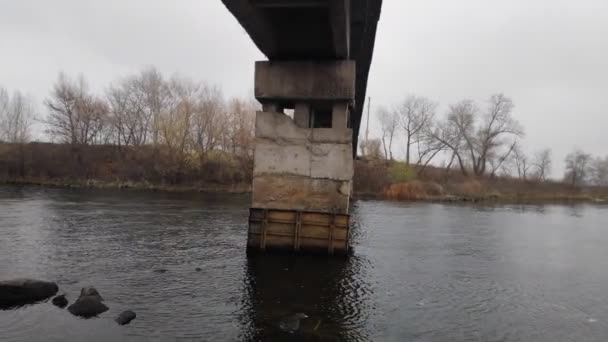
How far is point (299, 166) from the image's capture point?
11938 millimetres

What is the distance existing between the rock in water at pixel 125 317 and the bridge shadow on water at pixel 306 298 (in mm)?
1984

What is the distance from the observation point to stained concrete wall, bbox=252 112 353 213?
11.9 meters

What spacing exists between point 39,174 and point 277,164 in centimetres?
4741

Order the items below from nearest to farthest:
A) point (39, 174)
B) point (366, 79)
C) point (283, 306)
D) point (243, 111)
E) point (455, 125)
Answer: point (283, 306) < point (366, 79) < point (39, 174) < point (243, 111) < point (455, 125)

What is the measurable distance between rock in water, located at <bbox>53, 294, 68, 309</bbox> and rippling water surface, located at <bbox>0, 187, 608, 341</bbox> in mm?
124

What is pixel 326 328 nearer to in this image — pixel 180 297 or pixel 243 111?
pixel 180 297

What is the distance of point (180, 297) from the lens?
8219mm

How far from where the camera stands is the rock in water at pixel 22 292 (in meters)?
7.55

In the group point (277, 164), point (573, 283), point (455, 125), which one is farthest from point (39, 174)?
point (455, 125)

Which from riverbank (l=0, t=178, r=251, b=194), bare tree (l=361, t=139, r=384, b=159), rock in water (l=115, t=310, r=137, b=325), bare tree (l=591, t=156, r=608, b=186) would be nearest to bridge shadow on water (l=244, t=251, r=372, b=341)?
rock in water (l=115, t=310, r=137, b=325)

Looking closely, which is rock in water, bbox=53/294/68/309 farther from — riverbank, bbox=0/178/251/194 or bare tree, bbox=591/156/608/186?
bare tree, bbox=591/156/608/186

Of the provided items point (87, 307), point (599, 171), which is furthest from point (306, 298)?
point (599, 171)

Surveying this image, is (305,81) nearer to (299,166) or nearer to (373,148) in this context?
(299,166)

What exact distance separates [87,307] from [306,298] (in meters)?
4.13
